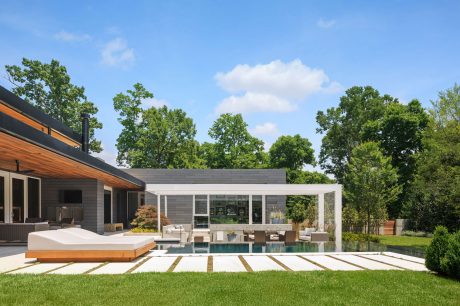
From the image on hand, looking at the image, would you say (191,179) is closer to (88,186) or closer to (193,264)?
(88,186)

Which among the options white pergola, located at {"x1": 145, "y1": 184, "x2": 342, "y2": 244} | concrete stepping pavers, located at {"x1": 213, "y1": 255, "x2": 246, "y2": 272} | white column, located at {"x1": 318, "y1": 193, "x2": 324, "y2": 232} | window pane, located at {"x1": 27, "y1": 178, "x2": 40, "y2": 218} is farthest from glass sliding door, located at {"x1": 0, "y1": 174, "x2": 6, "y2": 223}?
white column, located at {"x1": 318, "y1": 193, "x2": 324, "y2": 232}

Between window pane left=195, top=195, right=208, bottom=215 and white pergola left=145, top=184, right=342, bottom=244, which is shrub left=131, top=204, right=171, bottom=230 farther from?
window pane left=195, top=195, right=208, bottom=215

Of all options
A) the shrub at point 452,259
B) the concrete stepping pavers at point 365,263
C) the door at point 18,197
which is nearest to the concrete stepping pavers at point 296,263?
the concrete stepping pavers at point 365,263

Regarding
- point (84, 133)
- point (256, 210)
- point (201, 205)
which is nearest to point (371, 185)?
point (256, 210)

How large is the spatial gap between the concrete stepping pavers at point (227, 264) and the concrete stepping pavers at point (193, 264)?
0.81 feet

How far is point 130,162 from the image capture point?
39.8 meters

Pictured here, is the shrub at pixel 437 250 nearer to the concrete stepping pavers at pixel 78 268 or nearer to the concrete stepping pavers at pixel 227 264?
the concrete stepping pavers at pixel 227 264

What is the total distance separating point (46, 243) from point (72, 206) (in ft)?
32.3

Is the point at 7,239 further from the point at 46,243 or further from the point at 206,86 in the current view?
the point at 206,86

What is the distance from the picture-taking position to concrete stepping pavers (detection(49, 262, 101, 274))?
973 centimetres

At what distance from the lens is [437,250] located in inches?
365

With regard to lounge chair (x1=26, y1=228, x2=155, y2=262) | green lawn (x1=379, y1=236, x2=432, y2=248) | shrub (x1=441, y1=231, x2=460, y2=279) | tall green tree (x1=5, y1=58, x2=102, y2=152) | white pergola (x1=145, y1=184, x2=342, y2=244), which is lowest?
green lawn (x1=379, y1=236, x2=432, y2=248)

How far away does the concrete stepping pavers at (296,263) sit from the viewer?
10.2m

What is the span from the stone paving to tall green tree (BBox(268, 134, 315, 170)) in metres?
29.3
